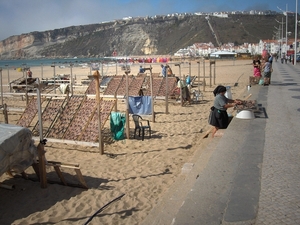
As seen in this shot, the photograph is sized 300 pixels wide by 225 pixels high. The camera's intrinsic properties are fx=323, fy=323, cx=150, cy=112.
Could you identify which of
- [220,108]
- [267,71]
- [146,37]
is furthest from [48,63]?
[146,37]

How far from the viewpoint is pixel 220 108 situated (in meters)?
7.58

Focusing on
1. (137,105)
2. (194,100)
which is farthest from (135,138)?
(194,100)

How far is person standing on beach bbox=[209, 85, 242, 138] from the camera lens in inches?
295

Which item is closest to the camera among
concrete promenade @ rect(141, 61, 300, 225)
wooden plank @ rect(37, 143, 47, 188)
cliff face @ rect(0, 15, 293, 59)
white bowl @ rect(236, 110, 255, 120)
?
concrete promenade @ rect(141, 61, 300, 225)

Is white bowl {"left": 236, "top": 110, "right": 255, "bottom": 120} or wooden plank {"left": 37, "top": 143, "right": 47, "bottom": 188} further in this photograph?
white bowl {"left": 236, "top": 110, "right": 255, "bottom": 120}

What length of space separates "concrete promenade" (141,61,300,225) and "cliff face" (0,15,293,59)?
404 feet

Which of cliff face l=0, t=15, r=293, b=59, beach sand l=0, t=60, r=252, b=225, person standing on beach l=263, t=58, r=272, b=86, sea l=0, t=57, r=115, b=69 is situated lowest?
beach sand l=0, t=60, r=252, b=225

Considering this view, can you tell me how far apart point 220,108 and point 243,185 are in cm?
364

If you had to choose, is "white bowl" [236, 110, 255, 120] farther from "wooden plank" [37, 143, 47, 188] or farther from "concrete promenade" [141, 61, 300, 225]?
"wooden plank" [37, 143, 47, 188]

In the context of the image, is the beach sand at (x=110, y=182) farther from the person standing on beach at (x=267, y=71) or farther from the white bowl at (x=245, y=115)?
the person standing on beach at (x=267, y=71)

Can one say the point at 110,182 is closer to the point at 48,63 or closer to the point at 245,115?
the point at 245,115

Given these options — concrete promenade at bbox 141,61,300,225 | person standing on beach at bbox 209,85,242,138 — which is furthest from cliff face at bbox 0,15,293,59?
concrete promenade at bbox 141,61,300,225

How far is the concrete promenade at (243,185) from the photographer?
3410 mm

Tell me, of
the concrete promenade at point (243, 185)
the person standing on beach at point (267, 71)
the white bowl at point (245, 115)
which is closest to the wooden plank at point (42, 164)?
the concrete promenade at point (243, 185)
